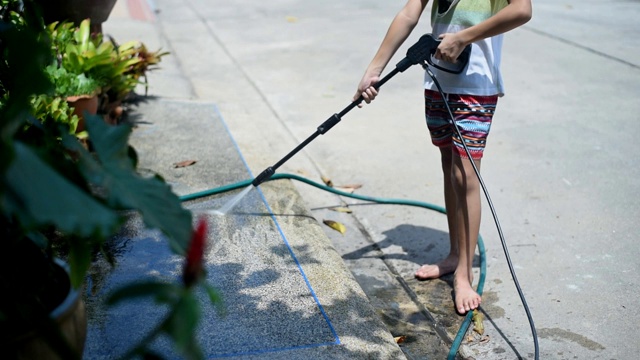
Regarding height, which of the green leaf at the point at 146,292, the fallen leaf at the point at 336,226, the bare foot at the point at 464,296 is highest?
the green leaf at the point at 146,292

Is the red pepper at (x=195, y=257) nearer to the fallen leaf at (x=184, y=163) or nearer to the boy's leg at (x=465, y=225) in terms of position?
the boy's leg at (x=465, y=225)

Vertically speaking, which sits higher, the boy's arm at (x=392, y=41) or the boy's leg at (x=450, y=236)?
the boy's arm at (x=392, y=41)

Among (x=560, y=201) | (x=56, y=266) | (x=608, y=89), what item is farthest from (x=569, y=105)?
(x=56, y=266)

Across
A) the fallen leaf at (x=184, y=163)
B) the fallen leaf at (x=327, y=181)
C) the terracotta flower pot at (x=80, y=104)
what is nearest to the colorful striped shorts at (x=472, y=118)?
the fallen leaf at (x=327, y=181)

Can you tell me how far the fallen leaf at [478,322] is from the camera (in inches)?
122

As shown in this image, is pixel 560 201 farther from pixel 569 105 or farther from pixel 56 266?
pixel 56 266

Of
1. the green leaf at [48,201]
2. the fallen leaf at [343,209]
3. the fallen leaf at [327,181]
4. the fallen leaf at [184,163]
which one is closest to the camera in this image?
the green leaf at [48,201]

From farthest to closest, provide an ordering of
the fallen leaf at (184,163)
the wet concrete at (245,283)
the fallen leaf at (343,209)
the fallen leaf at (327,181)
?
the fallen leaf at (327,181) → the fallen leaf at (184,163) → the fallen leaf at (343,209) → the wet concrete at (245,283)

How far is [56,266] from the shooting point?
186cm

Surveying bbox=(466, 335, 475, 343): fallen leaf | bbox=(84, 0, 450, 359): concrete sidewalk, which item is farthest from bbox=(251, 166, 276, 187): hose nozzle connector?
bbox=(466, 335, 475, 343): fallen leaf

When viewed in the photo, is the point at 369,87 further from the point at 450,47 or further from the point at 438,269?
the point at 438,269

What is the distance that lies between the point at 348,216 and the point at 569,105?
2.68 m

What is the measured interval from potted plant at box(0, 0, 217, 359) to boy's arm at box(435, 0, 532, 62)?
155cm

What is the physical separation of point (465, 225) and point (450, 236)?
14.8 inches
